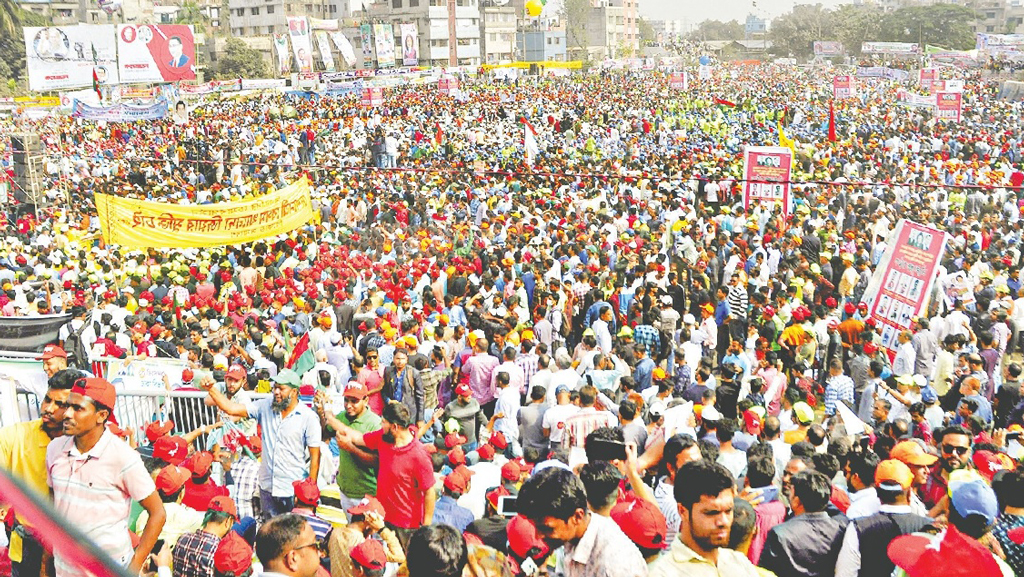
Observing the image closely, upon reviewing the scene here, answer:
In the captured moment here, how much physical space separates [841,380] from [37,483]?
5.22 meters

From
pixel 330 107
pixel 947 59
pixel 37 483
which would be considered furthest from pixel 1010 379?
pixel 947 59

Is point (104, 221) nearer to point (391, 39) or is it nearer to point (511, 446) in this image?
point (511, 446)

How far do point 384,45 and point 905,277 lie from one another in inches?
1997

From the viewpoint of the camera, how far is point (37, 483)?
11.4 ft

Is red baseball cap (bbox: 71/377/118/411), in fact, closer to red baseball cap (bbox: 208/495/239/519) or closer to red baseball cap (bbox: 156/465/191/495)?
red baseball cap (bbox: 208/495/239/519)

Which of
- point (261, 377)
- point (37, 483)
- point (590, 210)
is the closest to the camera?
point (37, 483)

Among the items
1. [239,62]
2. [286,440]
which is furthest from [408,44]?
[286,440]

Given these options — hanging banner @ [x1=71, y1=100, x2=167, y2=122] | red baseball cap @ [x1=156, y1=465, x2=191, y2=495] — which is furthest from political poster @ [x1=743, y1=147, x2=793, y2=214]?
hanging banner @ [x1=71, y1=100, x2=167, y2=122]

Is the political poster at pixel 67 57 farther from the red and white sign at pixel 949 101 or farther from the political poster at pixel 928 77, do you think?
the political poster at pixel 928 77

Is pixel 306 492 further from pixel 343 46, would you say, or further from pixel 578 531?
pixel 343 46

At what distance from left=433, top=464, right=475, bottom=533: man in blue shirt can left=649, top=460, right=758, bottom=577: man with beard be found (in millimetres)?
1709

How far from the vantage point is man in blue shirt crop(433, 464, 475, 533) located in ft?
14.0

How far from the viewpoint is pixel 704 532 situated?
107 inches

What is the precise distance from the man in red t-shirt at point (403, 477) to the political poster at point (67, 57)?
35.1 m
